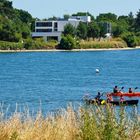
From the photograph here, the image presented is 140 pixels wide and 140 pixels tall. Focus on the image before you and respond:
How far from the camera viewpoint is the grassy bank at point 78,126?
13.0 meters

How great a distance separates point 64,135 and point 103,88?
59.8 metres

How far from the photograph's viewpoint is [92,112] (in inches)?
551

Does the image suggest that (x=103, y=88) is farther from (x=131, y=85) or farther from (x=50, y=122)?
(x=50, y=122)

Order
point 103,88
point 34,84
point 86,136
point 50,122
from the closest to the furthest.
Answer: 1. point 86,136
2. point 50,122
3. point 103,88
4. point 34,84

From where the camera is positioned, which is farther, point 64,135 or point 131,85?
point 131,85

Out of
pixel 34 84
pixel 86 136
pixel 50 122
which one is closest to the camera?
pixel 86 136

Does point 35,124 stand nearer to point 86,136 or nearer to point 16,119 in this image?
point 16,119

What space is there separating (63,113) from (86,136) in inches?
95.7

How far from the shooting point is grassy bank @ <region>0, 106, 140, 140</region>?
1296cm

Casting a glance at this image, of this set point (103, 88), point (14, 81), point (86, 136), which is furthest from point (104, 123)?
point (14, 81)

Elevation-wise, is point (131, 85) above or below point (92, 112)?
below

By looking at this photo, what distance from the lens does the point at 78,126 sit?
14211 mm

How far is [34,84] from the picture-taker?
81250mm

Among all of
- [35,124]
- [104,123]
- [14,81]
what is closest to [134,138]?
[104,123]
